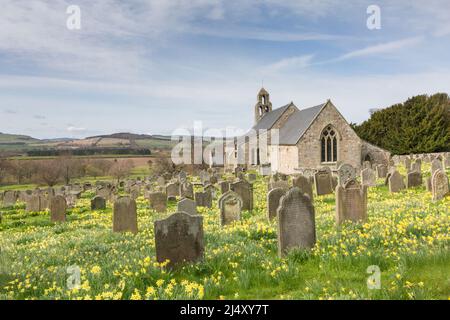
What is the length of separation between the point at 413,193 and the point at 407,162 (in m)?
16.0

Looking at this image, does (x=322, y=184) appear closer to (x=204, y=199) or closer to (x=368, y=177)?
(x=368, y=177)

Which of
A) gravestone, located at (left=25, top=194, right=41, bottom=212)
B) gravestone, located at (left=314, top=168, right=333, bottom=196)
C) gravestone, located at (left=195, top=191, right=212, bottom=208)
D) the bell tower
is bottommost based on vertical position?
gravestone, located at (left=25, top=194, right=41, bottom=212)

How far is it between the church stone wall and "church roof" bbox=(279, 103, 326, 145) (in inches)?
21.9

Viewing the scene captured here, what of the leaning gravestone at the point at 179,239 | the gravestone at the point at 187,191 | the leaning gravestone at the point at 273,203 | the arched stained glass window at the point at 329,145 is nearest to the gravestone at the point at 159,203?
the gravestone at the point at 187,191

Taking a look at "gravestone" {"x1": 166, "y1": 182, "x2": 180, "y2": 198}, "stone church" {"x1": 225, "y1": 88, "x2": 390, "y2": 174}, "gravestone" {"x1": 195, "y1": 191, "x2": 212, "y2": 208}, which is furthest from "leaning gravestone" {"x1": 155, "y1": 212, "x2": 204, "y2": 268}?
"stone church" {"x1": 225, "y1": 88, "x2": 390, "y2": 174}

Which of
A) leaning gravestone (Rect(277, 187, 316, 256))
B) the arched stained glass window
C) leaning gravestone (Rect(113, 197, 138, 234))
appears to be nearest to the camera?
leaning gravestone (Rect(277, 187, 316, 256))

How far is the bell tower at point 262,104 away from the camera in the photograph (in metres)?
53.4

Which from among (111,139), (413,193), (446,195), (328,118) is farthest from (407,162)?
(111,139)

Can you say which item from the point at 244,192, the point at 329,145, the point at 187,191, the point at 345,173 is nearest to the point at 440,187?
the point at 244,192

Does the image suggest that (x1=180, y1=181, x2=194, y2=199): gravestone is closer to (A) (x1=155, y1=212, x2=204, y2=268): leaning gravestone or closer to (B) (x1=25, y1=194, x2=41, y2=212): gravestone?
(B) (x1=25, y1=194, x2=41, y2=212): gravestone

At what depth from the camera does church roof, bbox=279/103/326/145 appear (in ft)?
113

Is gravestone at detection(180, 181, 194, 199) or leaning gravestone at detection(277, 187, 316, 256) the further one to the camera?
gravestone at detection(180, 181, 194, 199)

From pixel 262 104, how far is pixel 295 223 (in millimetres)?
47286
